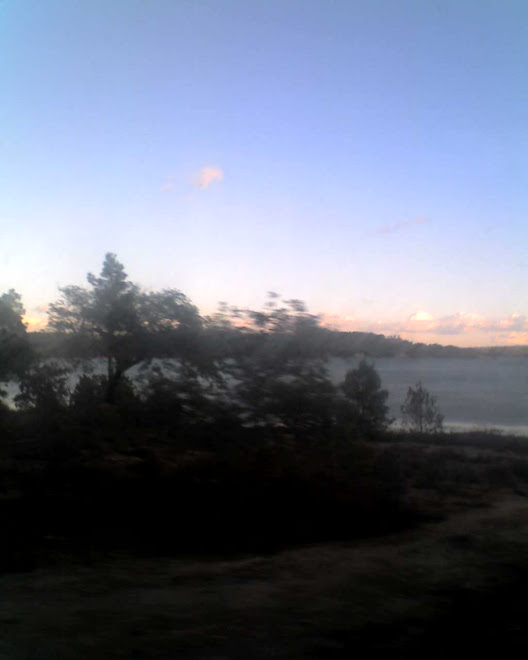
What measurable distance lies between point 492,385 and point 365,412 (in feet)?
52.6

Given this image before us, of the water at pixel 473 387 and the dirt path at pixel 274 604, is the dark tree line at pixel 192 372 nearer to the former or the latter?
the dirt path at pixel 274 604

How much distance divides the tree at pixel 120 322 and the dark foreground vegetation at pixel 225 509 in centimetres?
7

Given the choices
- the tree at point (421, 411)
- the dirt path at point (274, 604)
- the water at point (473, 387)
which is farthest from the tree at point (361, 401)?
the tree at point (421, 411)

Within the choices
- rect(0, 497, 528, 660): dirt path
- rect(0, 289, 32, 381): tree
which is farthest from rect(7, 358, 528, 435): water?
rect(0, 497, 528, 660): dirt path

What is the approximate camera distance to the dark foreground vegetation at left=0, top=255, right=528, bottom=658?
5.93 meters

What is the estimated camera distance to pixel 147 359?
50.5 feet

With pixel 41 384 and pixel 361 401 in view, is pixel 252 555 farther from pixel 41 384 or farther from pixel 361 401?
pixel 41 384

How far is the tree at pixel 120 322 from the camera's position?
15.4 metres

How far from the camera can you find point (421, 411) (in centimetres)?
2884

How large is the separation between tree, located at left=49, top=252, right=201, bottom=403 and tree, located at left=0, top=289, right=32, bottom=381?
1215 mm

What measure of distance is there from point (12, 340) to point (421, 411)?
20.1 metres

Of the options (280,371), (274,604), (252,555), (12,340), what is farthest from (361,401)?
(12,340)

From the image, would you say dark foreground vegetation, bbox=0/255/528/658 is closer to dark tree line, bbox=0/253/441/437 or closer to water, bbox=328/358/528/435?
dark tree line, bbox=0/253/441/437

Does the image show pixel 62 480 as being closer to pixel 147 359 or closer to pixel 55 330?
pixel 147 359
